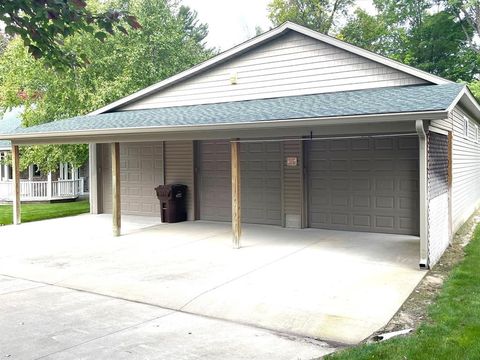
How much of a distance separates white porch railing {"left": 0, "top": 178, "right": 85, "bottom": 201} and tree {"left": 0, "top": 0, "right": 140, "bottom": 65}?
16516 mm

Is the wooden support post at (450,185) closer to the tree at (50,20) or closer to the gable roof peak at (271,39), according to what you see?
the gable roof peak at (271,39)

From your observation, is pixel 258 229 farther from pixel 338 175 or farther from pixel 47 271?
pixel 47 271

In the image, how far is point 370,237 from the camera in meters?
9.36

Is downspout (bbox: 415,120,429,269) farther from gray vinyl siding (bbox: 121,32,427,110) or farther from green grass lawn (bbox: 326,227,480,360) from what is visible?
gray vinyl siding (bbox: 121,32,427,110)

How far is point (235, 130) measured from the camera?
8320mm

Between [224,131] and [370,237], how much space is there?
362cm

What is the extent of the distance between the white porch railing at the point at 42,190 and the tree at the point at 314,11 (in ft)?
54.9

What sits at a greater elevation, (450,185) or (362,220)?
(450,185)

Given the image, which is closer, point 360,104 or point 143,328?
point 143,328

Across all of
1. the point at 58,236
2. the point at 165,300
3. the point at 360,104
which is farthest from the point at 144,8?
the point at 165,300

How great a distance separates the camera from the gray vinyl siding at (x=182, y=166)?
12.3 m

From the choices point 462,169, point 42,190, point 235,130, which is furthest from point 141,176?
point 462,169

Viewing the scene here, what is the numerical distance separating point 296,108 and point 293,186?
2.64m

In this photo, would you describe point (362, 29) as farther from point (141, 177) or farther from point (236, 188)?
point (236, 188)
